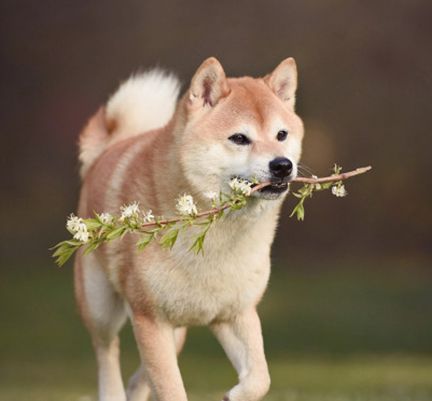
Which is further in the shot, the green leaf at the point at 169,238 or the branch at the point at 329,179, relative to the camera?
the branch at the point at 329,179

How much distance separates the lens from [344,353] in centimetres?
845

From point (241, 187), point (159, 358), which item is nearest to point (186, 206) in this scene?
point (241, 187)

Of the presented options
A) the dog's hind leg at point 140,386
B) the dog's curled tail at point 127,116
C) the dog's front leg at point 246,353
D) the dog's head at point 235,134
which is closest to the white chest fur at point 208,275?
the dog's front leg at point 246,353

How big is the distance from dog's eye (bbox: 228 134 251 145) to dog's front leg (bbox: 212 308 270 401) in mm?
673

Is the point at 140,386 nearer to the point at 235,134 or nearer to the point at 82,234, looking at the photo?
the point at 235,134

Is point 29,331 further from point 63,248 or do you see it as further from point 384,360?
point 63,248

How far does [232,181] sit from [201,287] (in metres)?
0.51

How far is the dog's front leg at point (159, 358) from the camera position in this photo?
4.49 m

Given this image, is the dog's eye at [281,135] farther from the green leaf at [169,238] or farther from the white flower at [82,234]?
the white flower at [82,234]

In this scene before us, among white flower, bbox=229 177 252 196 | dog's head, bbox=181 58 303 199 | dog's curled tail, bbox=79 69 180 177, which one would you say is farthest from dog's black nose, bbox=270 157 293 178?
dog's curled tail, bbox=79 69 180 177

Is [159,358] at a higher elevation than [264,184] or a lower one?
lower

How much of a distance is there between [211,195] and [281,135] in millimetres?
466

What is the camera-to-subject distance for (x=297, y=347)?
28.9 feet

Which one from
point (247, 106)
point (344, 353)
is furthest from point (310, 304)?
point (247, 106)
